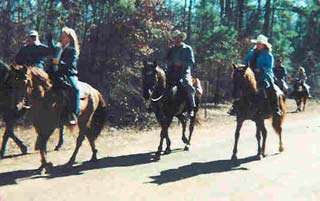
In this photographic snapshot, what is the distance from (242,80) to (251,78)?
17.0 inches

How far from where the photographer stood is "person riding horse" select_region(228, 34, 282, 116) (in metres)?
13.7

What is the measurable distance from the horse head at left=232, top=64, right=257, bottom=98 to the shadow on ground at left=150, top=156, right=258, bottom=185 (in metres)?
1.59

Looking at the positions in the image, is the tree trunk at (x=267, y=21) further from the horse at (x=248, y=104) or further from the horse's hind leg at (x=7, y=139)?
the horse's hind leg at (x=7, y=139)

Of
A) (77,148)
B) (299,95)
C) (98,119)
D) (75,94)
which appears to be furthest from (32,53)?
(299,95)

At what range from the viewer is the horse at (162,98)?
13.2 metres

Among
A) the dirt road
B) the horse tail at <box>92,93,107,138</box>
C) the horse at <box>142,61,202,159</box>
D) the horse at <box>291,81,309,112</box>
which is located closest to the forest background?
the dirt road

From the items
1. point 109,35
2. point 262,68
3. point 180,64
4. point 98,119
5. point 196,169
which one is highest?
point 109,35

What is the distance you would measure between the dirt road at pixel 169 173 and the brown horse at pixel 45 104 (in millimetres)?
709

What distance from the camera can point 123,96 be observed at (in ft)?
64.8

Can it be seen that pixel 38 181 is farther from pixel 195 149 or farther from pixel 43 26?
pixel 43 26

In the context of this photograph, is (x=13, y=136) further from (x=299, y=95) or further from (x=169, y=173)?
(x=299, y=95)

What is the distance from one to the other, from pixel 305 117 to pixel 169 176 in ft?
48.1

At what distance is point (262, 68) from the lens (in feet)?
45.2

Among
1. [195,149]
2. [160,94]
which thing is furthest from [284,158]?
[160,94]
